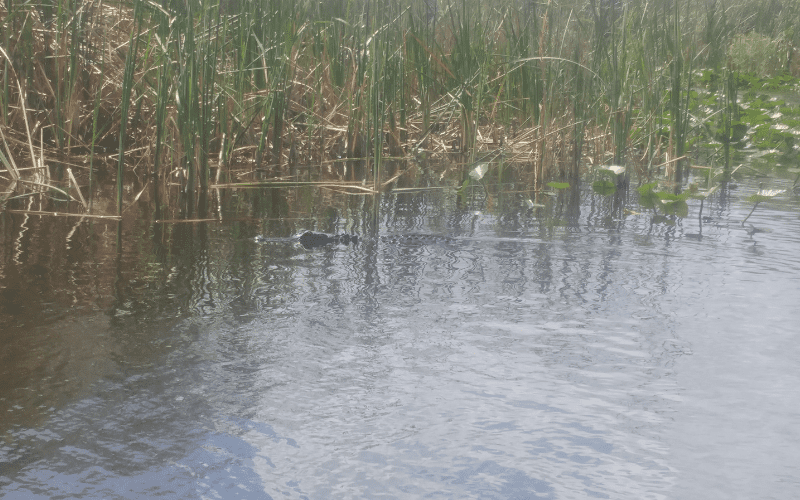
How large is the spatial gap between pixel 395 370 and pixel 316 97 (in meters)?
3.38

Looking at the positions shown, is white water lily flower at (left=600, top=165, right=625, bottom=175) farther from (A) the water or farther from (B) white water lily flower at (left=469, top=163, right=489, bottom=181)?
(A) the water

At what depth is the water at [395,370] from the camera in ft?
4.05

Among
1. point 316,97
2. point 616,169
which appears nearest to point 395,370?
point 616,169

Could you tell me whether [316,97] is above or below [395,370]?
above

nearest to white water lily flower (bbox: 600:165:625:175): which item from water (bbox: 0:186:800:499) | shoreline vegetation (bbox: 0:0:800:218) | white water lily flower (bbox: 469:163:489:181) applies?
shoreline vegetation (bbox: 0:0:800:218)

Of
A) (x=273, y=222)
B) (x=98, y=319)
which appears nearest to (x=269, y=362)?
(x=98, y=319)

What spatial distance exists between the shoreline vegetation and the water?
98 cm

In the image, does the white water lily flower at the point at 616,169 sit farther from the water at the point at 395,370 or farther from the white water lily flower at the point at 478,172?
the water at the point at 395,370

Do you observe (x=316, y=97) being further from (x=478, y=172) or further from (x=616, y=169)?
(x=616, y=169)

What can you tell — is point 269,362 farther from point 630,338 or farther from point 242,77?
point 242,77

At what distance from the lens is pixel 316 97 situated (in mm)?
4750

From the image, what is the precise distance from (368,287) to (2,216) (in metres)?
1.56

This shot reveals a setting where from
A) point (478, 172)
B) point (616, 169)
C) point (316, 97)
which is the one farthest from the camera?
point (316, 97)

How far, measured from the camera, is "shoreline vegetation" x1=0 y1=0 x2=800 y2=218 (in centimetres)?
341
